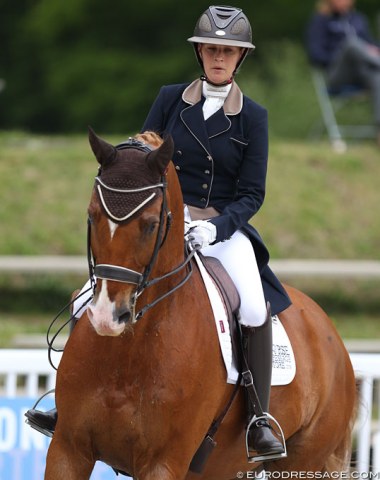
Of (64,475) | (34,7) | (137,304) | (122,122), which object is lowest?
(122,122)

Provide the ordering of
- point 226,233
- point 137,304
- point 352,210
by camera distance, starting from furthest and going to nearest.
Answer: point 352,210, point 226,233, point 137,304

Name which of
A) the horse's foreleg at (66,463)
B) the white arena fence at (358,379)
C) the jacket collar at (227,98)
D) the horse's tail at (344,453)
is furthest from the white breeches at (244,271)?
the white arena fence at (358,379)

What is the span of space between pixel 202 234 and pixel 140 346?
642 millimetres

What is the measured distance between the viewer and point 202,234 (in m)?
5.55

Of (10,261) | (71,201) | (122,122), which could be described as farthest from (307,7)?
(10,261)

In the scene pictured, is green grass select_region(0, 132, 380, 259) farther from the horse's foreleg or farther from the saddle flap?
the horse's foreleg

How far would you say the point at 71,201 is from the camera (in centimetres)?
1483

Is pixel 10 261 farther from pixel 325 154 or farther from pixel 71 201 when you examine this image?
pixel 325 154

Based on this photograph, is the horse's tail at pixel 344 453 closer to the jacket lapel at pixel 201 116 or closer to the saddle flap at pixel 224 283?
the saddle flap at pixel 224 283

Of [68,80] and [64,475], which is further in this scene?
[68,80]

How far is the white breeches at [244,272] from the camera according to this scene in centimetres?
595

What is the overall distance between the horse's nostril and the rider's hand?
843 millimetres

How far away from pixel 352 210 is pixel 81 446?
10.6 meters

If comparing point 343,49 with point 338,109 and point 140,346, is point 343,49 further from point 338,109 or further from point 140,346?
point 140,346
